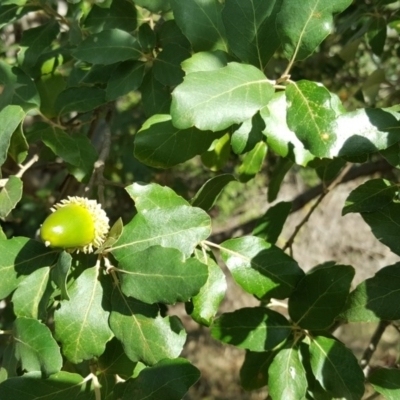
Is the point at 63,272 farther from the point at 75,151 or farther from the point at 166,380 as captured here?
the point at 75,151

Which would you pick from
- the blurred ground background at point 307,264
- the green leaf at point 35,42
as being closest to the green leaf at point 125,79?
the green leaf at point 35,42

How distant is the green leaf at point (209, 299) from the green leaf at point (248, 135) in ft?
0.62

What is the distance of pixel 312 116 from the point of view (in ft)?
2.76

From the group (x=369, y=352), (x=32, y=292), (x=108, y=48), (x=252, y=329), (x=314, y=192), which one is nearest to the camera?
(x=32, y=292)

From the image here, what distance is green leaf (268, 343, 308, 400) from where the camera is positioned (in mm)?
957

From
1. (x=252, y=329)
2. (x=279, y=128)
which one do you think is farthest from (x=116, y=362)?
(x=279, y=128)

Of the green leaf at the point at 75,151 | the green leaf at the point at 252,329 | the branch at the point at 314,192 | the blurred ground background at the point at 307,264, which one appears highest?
the green leaf at the point at 75,151

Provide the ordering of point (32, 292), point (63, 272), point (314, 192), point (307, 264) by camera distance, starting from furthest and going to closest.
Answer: point (307, 264) < point (314, 192) < point (32, 292) < point (63, 272)

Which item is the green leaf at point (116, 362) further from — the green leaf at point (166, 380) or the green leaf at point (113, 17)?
the green leaf at point (113, 17)

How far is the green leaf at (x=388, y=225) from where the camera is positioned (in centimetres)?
94

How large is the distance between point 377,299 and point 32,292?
514 mm

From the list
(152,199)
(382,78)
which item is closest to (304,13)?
(152,199)

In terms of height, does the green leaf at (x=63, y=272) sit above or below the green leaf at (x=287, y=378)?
above

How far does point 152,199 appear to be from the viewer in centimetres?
95
